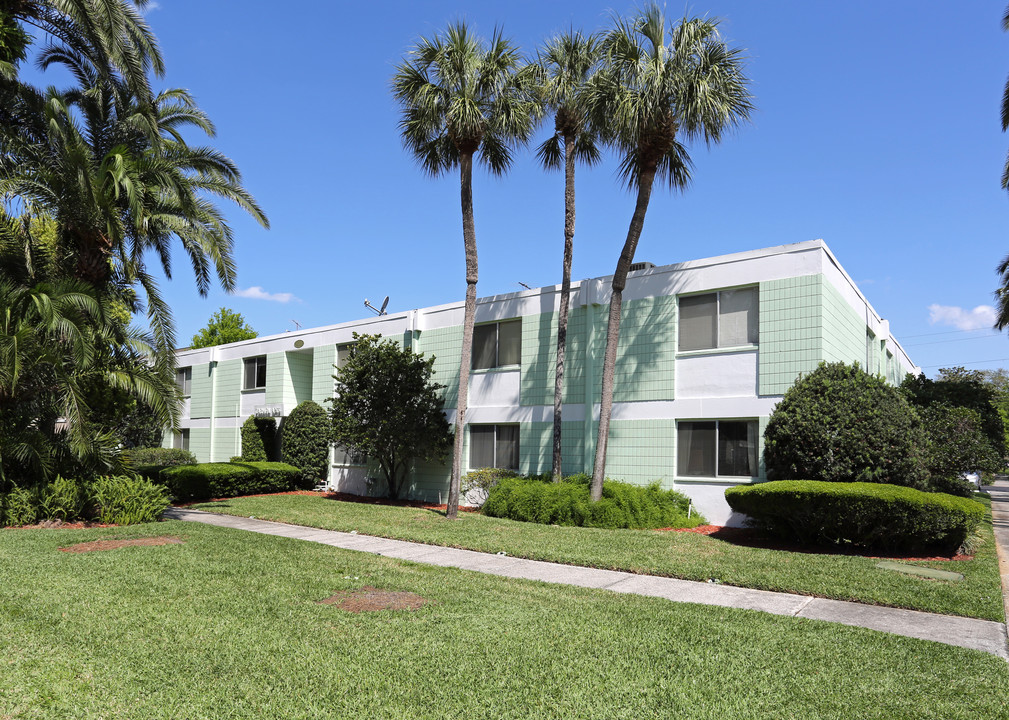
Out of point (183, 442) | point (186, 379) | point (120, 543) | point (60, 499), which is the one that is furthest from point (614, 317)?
point (183, 442)

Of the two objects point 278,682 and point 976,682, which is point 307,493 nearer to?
point 278,682

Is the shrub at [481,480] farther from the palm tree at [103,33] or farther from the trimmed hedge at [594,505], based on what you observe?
the palm tree at [103,33]

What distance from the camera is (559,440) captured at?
56.7 feet

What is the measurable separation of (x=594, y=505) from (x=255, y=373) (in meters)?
17.8

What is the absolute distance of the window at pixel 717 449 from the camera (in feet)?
50.6

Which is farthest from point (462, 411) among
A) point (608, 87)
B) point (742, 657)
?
point (742, 657)

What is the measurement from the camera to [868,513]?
423 inches

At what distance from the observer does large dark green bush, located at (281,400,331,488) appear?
80.1ft

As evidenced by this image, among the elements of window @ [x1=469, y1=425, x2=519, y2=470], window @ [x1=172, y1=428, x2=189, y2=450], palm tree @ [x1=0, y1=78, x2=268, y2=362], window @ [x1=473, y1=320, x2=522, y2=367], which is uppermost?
palm tree @ [x1=0, y1=78, x2=268, y2=362]

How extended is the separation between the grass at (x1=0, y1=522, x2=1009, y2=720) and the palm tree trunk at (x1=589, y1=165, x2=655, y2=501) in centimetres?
728

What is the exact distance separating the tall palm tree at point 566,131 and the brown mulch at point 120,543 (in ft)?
28.0

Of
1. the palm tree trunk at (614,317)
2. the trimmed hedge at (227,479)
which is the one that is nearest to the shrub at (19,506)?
the trimmed hedge at (227,479)

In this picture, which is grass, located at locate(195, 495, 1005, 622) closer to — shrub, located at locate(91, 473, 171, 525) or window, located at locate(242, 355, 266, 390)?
shrub, located at locate(91, 473, 171, 525)

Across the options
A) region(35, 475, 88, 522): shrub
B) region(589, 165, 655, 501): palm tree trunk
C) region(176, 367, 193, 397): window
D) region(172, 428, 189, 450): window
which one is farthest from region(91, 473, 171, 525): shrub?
region(172, 428, 189, 450): window
